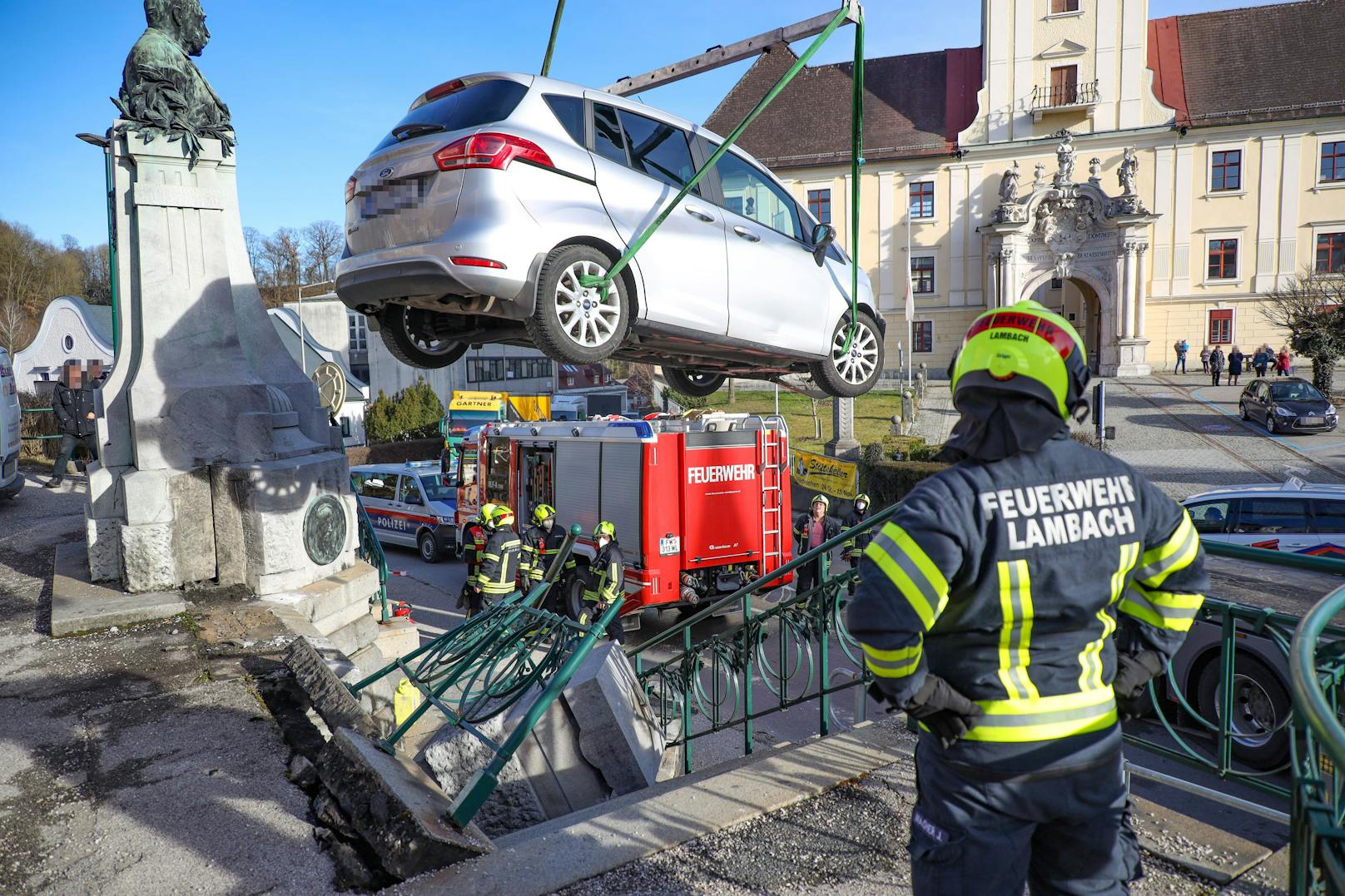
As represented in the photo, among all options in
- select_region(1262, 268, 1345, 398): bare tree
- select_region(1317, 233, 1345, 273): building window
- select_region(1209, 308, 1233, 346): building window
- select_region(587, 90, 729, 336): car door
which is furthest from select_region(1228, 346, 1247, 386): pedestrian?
select_region(587, 90, 729, 336): car door

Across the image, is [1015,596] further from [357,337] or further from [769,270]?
[357,337]

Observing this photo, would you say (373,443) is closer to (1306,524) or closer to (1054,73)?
(1306,524)

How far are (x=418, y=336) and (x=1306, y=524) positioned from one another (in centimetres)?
871

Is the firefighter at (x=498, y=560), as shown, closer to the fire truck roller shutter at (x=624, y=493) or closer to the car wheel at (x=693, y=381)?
the fire truck roller shutter at (x=624, y=493)

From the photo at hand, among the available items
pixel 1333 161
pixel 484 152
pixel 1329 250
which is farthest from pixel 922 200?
pixel 484 152

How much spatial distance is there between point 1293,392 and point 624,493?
70.5 feet

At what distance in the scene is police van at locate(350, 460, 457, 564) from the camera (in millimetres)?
16312

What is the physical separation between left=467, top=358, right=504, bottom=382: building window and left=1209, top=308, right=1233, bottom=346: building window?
32.4 meters

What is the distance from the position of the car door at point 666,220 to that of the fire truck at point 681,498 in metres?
5.75

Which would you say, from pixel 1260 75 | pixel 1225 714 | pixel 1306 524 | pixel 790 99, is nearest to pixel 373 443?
pixel 790 99

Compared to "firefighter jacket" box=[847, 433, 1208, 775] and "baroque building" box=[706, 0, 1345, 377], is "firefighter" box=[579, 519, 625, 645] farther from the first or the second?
"baroque building" box=[706, 0, 1345, 377]

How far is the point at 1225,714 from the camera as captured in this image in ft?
10.9

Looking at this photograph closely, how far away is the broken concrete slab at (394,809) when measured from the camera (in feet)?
9.87

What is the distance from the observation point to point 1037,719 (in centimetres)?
201
